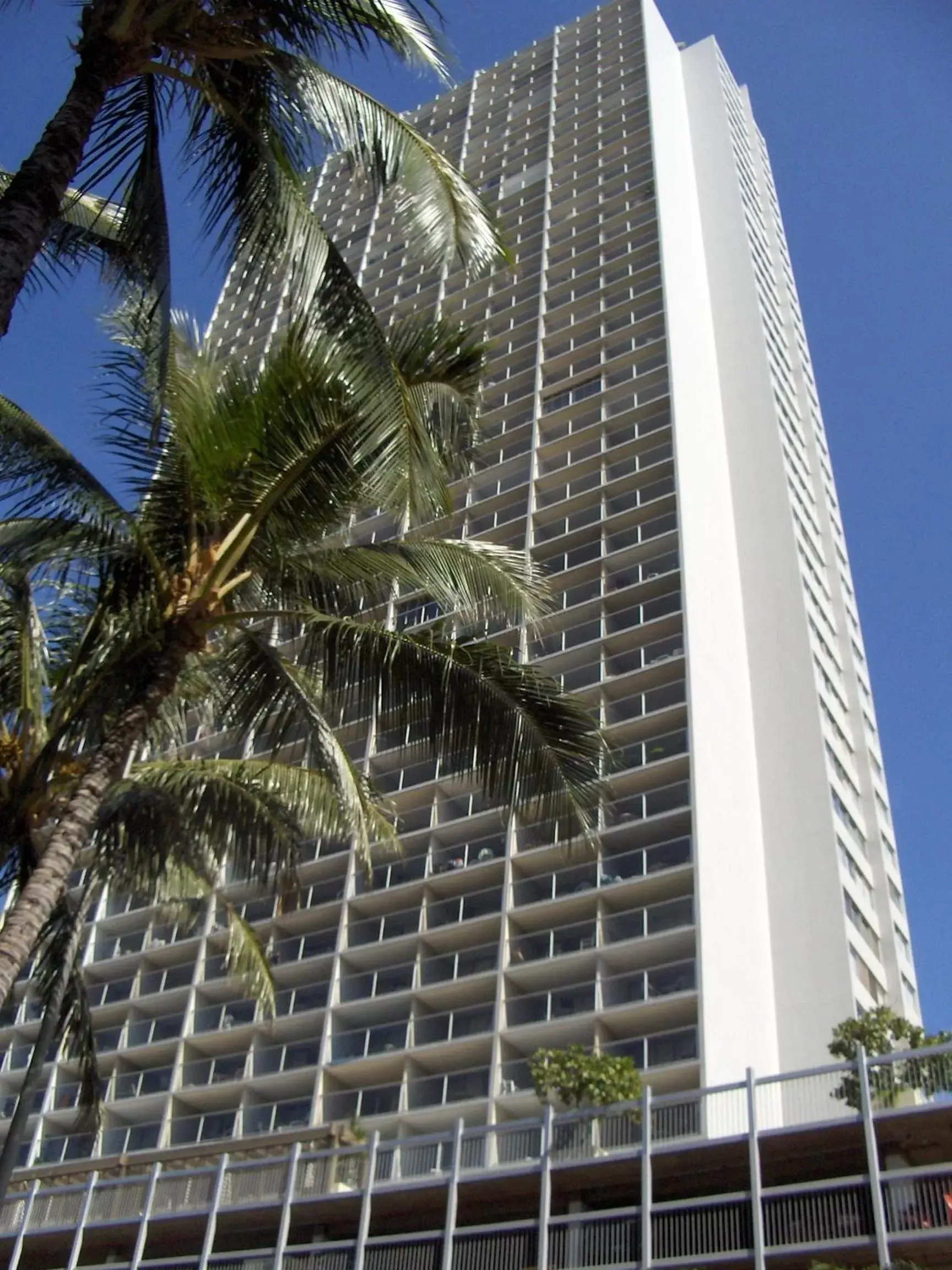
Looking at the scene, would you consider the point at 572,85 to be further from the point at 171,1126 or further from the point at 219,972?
the point at 171,1126

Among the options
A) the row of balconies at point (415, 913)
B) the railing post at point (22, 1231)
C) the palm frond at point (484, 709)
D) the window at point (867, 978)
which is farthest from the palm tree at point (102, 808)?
the window at point (867, 978)

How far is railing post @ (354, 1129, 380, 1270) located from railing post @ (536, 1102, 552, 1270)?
265 centimetres

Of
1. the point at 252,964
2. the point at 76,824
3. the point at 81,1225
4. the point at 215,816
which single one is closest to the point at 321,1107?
the point at 81,1225

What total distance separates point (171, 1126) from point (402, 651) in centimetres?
2855

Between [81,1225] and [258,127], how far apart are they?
1924 centimetres

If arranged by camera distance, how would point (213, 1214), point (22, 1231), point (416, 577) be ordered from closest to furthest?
point (416, 577), point (213, 1214), point (22, 1231)

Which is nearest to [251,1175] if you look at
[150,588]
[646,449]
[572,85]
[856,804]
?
[150,588]

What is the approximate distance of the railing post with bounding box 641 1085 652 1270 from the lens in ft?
58.8

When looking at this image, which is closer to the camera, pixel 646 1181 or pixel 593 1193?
pixel 646 1181

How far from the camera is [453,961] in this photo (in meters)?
36.0

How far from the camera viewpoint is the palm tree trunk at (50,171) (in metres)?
9.37

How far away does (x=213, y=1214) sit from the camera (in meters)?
21.6

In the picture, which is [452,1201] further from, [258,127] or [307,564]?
[258,127]

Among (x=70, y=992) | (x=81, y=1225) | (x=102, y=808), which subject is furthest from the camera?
(x=81, y=1225)
